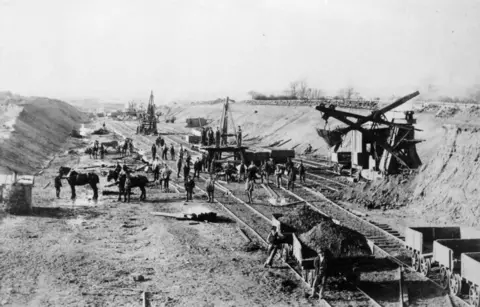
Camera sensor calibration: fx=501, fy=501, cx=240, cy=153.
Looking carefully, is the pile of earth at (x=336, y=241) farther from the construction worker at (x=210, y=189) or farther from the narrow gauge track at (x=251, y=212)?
the construction worker at (x=210, y=189)

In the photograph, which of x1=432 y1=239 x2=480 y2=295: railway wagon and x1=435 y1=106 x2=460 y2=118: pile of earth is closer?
x1=432 y1=239 x2=480 y2=295: railway wagon

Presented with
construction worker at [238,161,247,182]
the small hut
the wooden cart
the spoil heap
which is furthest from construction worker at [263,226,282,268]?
construction worker at [238,161,247,182]

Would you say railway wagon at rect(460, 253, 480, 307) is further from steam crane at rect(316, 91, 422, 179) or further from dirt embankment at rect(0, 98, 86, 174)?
dirt embankment at rect(0, 98, 86, 174)

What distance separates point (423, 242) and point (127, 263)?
8.16 metres

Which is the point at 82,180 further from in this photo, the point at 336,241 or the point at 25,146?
the point at 25,146

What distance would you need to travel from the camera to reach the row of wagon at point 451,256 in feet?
34.9

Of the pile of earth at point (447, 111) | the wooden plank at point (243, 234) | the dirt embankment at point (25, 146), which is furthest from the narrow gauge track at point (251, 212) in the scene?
the pile of earth at point (447, 111)

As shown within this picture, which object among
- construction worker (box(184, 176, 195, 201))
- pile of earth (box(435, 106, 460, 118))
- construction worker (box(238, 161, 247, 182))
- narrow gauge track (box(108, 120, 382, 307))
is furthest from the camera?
pile of earth (box(435, 106, 460, 118))

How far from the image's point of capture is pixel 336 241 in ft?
39.9

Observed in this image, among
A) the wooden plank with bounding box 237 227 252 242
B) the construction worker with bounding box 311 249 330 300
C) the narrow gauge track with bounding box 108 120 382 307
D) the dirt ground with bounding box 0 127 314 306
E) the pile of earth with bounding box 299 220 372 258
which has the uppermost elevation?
the pile of earth with bounding box 299 220 372 258

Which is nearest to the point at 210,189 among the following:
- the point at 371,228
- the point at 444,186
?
the point at 371,228

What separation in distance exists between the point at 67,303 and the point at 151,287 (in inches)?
78.5

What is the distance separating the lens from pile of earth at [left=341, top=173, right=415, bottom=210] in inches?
852

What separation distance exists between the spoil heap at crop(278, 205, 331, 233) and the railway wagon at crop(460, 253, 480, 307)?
168 inches
